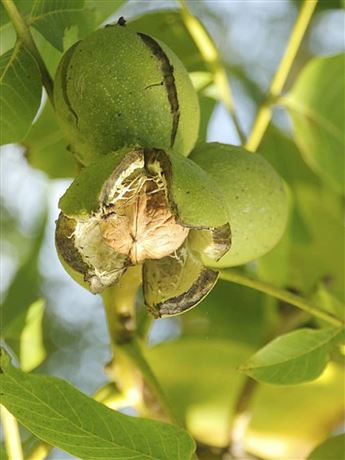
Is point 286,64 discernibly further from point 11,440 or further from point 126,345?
point 11,440

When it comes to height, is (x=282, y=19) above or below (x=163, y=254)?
above

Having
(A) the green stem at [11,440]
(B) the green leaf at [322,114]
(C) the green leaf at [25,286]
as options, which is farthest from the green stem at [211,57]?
(C) the green leaf at [25,286]

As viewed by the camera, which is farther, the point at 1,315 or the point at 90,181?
the point at 1,315

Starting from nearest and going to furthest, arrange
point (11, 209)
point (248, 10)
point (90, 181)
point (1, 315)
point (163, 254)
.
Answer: point (90, 181), point (163, 254), point (1, 315), point (11, 209), point (248, 10)

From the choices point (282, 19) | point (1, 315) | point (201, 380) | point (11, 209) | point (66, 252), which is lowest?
point (66, 252)

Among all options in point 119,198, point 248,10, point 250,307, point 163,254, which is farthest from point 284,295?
point 248,10

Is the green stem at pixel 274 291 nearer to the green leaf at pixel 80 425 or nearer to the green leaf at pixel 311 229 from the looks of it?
the green leaf at pixel 80 425

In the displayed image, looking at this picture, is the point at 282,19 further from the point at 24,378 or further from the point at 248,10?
the point at 24,378

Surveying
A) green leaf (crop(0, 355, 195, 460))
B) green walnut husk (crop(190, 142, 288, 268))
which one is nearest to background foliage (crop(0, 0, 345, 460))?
green leaf (crop(0, 355, 195, 460))

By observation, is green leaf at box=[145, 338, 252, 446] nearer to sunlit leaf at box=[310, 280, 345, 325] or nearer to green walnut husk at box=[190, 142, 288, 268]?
sunlit leaf at box=[310, 280, 345, 325]
